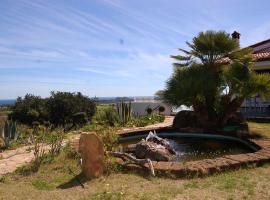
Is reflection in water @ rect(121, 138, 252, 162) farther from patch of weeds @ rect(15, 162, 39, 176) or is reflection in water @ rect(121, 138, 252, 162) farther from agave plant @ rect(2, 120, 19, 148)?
agave plant @ rect(2, 120, 19, 148)

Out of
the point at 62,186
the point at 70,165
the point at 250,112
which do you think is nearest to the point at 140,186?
the point at 62,186

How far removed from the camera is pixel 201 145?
36.2ft

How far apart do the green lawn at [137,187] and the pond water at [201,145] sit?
2313 mm

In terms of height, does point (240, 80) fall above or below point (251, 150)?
above

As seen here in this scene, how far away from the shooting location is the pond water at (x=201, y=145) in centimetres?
951

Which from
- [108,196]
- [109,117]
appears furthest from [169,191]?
[109,117]

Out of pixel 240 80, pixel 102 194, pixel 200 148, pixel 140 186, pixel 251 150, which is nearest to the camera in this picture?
pixel 102 194

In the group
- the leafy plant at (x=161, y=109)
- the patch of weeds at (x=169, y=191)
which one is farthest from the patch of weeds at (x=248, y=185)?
the leafy plant at (x=161, y=109)

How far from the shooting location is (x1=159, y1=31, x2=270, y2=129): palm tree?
→ 40.2 feet

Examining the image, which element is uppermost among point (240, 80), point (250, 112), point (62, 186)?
point (240, 80)

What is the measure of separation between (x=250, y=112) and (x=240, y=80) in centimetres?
600

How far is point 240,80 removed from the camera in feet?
39.9

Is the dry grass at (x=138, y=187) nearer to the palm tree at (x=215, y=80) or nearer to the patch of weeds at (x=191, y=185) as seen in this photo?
the patch of weeds at (x=191, y=185)

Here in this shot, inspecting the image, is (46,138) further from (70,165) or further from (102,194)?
(102,194)
